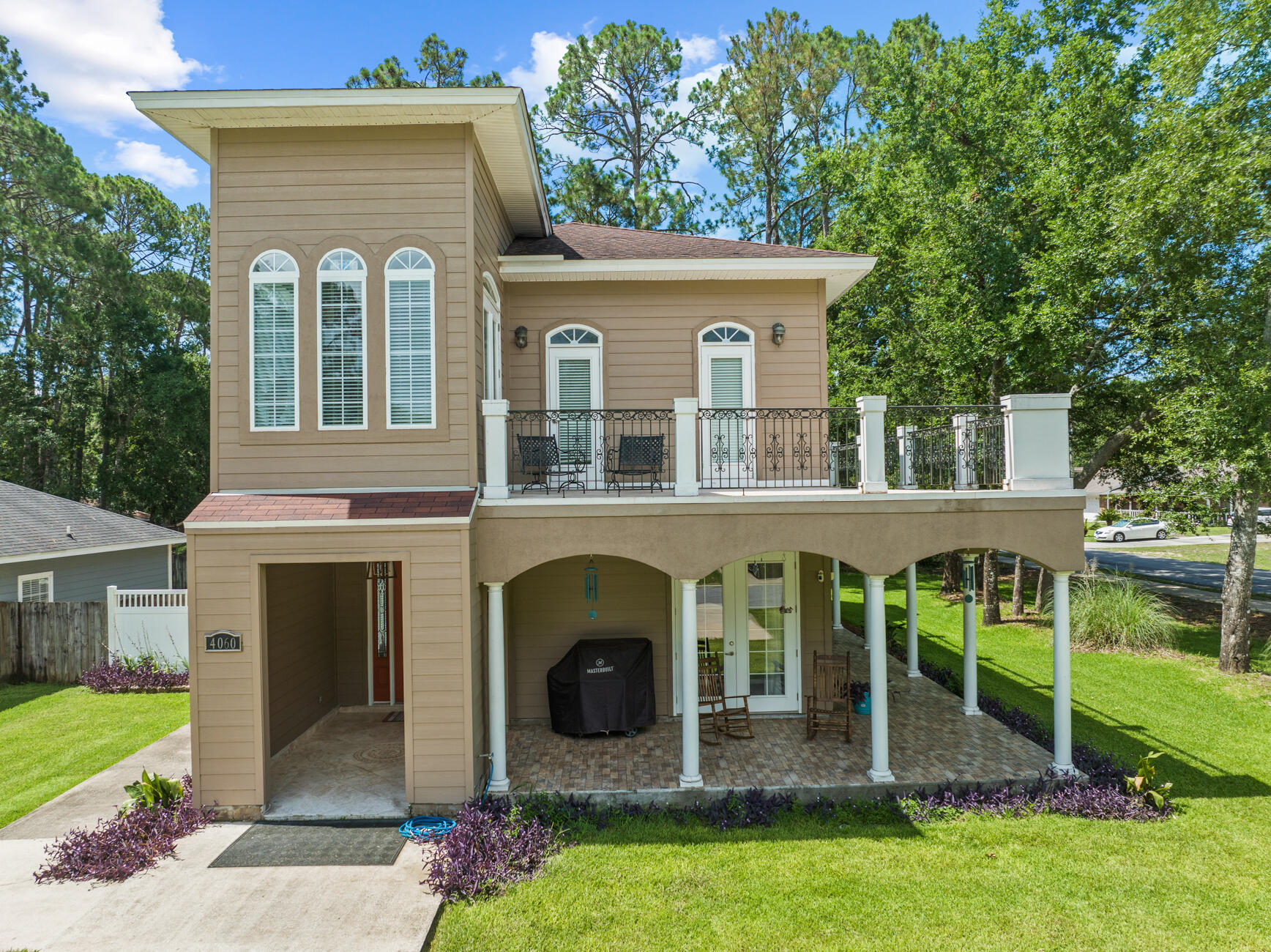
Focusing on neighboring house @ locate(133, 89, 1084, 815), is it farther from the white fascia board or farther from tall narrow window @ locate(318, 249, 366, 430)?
the white fascia board

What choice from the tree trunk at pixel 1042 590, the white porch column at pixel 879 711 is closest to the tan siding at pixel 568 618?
the white porch column at pixel 879 711

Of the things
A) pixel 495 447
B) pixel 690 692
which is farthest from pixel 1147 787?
pixel 495 447

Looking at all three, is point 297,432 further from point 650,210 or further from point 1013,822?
point 650,210

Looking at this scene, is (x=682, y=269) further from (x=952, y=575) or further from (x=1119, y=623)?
(x=952, y=575)

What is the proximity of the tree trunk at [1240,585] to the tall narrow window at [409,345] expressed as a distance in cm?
1330

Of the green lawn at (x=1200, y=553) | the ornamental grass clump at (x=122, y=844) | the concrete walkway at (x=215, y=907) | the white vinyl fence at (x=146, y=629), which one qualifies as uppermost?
the white vinyl fence at (x=146, y=629)

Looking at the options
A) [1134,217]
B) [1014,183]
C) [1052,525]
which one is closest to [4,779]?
[1052,525]

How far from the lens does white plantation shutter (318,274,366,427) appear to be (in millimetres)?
6992

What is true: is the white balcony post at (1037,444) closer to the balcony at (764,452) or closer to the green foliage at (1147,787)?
the balcony at (764,452)

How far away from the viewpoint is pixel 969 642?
920 centimetres

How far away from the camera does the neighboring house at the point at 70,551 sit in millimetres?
12625

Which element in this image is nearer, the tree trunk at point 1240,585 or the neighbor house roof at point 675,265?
the neighbor house roof at point 675,265

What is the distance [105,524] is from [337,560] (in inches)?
515

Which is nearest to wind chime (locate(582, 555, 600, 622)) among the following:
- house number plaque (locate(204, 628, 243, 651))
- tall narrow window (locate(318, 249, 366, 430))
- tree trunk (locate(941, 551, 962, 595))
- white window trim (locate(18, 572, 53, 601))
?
tall narrow window (locate(318, 249, 366, 430))
